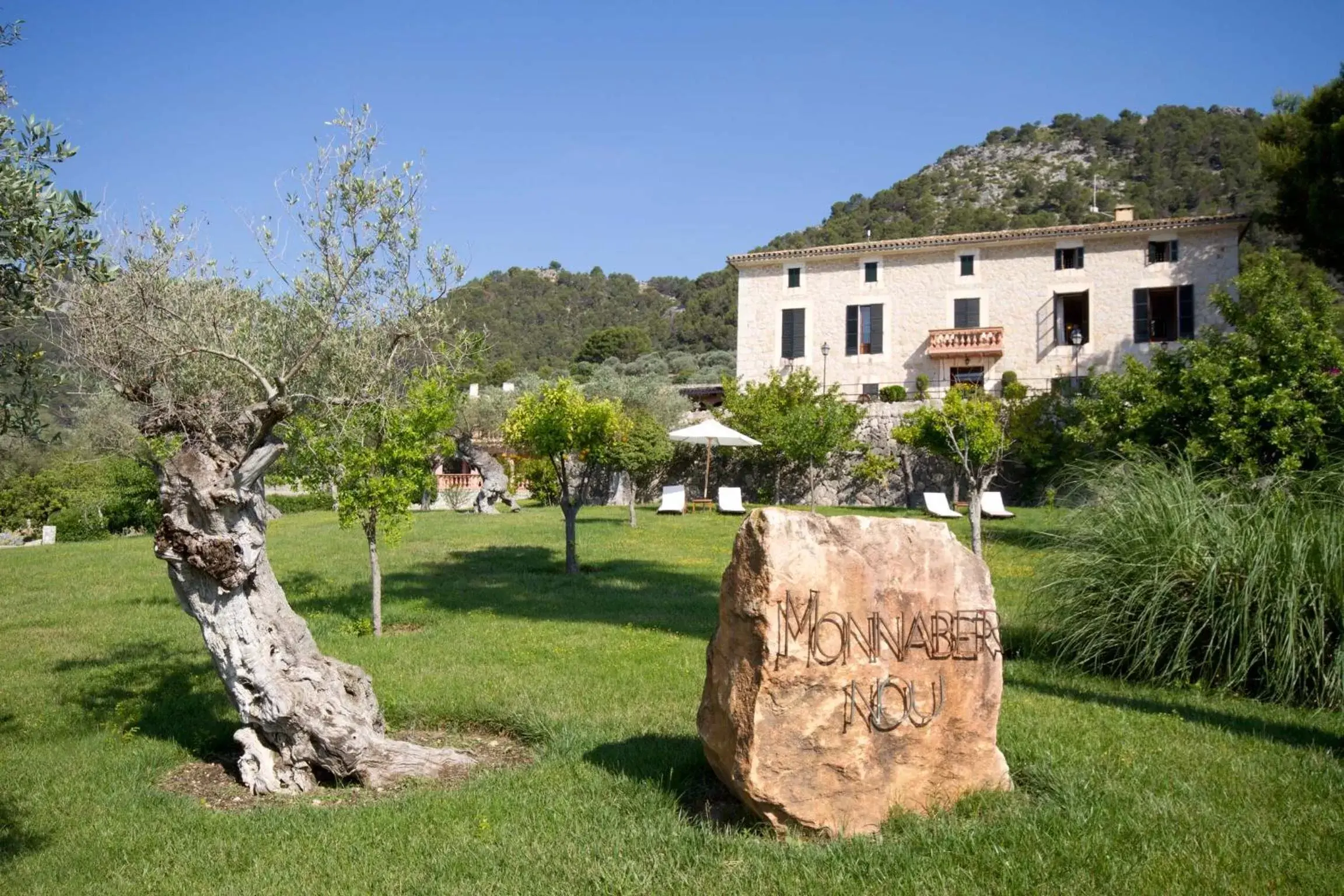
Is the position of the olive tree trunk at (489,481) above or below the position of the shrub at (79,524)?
above

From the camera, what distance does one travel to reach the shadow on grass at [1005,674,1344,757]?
5660 mm

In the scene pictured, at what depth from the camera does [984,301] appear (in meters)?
36.1

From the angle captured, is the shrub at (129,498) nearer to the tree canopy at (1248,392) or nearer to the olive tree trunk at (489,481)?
the olive tree trunk at (489,481)

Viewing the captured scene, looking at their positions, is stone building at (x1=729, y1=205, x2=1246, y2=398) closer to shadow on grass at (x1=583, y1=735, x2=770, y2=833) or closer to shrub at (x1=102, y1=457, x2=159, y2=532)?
shrub at (x1=102, y1=457, x2=159, y2=532)

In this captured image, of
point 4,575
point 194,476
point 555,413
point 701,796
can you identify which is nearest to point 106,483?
point 4,575

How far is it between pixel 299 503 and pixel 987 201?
195 feet

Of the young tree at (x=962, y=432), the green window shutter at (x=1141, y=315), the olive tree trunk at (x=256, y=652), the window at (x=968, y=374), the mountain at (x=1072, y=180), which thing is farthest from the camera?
the mountain at (x=1072, y=180)

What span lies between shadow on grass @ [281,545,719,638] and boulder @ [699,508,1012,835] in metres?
4.83

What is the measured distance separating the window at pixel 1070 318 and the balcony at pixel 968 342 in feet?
6.74

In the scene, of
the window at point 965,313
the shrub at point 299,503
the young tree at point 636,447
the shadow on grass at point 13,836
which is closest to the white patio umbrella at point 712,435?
the young tree at point 636,447

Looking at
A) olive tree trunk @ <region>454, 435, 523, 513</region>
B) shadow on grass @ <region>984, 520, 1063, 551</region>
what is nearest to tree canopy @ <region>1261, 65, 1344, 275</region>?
shadow on grass @ <region>984, 520, 1063, 551</region>

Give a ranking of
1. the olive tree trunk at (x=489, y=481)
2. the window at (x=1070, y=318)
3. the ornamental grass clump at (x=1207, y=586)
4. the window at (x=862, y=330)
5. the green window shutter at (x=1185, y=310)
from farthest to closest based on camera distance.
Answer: the window at (x=862, y=330) → the window at (x=1070, y=318) → the green window shutter at (x=1185, y=310) → the olive tree trunk at (x=489, y=481) → the ornamental grass clump at (x=1207, y=586)

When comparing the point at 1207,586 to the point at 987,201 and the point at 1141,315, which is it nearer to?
the point at 1141,315

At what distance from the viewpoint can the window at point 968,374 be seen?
116 ft
